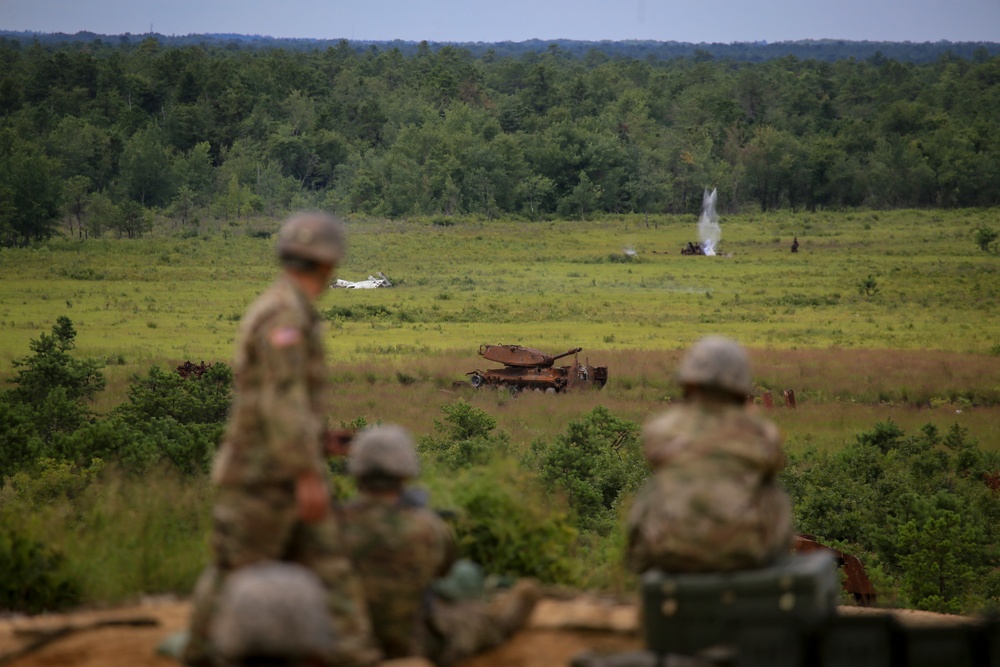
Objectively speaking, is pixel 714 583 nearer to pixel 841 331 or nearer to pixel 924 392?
pixel 924 392

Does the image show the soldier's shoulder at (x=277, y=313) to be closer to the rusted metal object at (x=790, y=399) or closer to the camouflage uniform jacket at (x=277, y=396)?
the camouflage uniform jacket at (x=277, y=396)

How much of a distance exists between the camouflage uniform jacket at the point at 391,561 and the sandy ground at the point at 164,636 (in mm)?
386

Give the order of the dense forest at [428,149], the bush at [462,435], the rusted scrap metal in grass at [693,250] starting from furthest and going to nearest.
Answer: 1. the dense forest at [428,149]
2. the rusted scrap metal in grass at [693,250]
3. the bush at [462,435]

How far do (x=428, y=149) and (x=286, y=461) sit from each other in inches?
3343

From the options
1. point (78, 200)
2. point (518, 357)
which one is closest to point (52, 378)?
point (518, 357)

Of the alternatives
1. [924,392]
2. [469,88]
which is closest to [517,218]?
[469,88]

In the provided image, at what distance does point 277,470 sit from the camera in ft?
15.3

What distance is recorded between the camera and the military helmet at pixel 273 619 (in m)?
3.72

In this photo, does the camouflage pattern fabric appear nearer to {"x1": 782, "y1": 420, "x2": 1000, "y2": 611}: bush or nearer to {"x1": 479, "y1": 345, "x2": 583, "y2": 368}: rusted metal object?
{"x1": 782, "y1": 420, "x2": 1000, "y2": 611}: bush

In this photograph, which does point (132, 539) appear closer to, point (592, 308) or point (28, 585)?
point (28, 585)

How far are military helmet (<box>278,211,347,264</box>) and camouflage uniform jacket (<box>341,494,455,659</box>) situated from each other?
38.5 inches

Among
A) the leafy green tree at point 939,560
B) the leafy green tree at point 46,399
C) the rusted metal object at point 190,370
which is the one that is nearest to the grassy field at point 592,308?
the leafy green tree at point 46,399

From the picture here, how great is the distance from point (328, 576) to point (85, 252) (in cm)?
5693

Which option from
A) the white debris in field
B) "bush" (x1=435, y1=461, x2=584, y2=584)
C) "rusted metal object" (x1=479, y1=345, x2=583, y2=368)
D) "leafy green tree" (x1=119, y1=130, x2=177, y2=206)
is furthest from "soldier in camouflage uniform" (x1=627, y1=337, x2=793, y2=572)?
"leafy green tree" (x1=119, y1=130, x2=177, y2=206)
